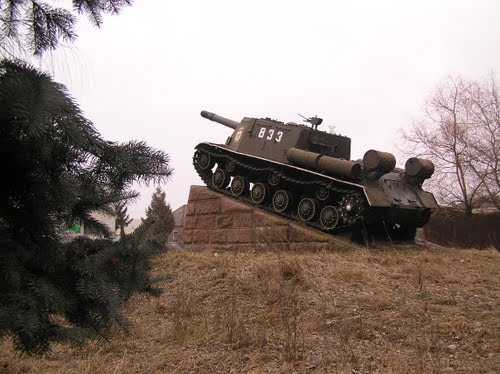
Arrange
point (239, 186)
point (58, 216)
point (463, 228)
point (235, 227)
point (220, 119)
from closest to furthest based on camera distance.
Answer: point (58, 216) < point (235, 227) < point (239, 186) < point (220, 119) < point (463, 228)

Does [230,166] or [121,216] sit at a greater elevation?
[230,166]

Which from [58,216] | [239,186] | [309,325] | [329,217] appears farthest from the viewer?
[239,186]

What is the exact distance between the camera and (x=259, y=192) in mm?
11422

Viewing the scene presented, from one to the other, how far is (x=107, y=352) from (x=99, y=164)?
3294mm

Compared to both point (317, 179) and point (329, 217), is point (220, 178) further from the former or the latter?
point (329, 217)

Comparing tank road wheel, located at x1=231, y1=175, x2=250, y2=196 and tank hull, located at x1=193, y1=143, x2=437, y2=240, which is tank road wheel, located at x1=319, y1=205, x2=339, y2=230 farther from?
tank road wheel, located at x1=231, y1=175, x2=250, y2=196

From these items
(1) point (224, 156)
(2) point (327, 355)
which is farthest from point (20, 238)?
(1) point (224, 156)

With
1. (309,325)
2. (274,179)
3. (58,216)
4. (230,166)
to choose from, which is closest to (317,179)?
(274,179)

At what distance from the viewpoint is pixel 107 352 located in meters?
4.47

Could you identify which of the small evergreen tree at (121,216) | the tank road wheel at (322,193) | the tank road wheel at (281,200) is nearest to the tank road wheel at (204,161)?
the tank road wheel at (281,200)

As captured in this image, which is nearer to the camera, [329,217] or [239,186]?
[329,217]

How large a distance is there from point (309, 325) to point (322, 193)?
5.69 metres

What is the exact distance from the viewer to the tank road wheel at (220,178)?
1244 centimetres

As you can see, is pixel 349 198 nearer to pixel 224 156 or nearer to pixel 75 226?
pixel 224 156
